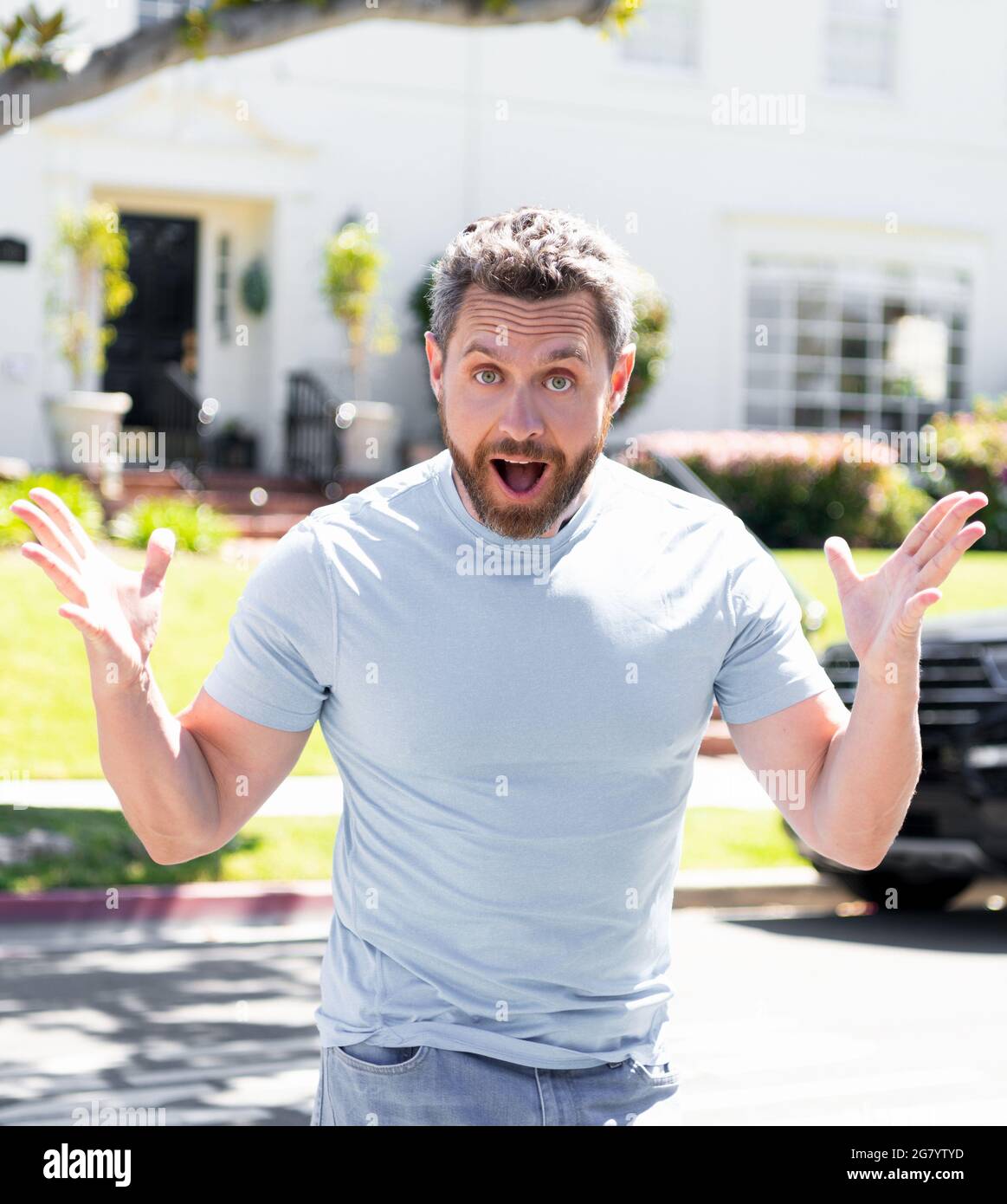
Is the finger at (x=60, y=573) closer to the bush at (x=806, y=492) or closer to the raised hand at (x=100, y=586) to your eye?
the raised hand at (x=100, y=586)

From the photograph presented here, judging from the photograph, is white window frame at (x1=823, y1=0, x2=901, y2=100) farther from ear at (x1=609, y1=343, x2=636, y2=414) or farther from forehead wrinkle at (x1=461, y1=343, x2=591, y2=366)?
forehead wrinkle at (x1=461, y1=343, x2=591, y2=366)

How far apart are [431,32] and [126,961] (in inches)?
571

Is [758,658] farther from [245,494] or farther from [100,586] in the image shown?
[245,494]

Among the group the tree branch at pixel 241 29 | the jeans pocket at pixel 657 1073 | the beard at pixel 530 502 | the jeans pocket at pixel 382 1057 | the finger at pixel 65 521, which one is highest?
the tree branch at pixel 241 29

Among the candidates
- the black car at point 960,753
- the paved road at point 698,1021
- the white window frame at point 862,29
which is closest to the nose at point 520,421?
the paved road at point 698,1021

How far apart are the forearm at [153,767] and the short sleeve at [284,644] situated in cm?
11

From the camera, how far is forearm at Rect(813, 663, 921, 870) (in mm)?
2594

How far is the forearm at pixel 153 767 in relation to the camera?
257 cm

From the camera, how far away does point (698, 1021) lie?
277 inches

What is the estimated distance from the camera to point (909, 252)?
23266mm

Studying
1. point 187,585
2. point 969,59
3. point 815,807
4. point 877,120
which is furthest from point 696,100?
point 815,807

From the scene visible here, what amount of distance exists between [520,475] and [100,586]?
0.63 meters

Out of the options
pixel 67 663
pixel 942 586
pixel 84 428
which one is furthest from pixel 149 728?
pixel 84 428
